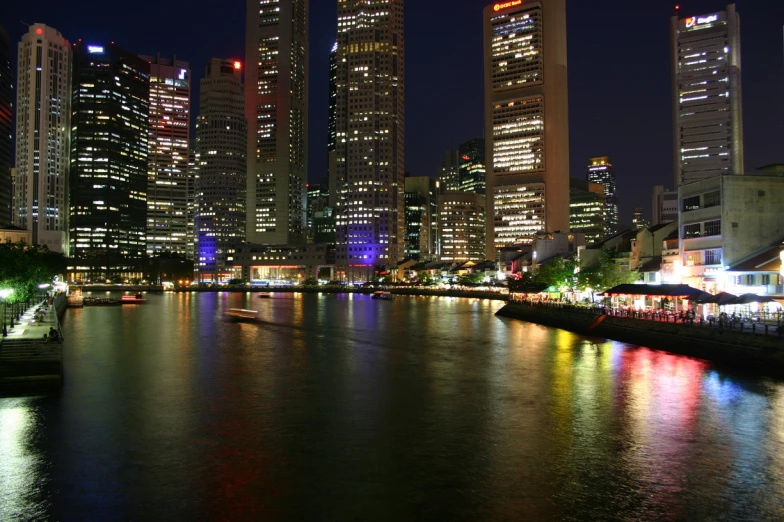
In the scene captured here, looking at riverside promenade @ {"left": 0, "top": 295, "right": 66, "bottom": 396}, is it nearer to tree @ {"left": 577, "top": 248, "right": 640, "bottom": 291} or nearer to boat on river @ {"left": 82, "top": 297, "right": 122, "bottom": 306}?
tree @ {"left": 577, "top": 248, "right": 640, "bottom": 291}

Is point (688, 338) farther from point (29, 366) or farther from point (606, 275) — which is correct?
point (29, 366)

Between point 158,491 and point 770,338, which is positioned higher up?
point 770,338

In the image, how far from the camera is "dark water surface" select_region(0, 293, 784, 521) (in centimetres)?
1803

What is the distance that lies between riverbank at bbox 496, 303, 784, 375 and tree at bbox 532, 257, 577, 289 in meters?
17.7

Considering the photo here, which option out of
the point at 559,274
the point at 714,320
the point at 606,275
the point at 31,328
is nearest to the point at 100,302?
the point at 31,328

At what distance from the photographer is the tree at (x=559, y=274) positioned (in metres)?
89.2

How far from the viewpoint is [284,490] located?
19.1 meters

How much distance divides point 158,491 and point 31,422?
1136 centimetres

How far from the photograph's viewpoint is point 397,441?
24359mm

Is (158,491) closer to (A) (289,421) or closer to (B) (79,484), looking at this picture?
(B) (79,484)

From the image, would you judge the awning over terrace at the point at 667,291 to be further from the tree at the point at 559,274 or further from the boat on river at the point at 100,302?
the boat on river at the point at 100,302

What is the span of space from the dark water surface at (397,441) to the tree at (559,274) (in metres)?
43.2

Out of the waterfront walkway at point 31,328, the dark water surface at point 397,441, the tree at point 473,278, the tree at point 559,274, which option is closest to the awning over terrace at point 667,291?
the dark water surface at point 397,441

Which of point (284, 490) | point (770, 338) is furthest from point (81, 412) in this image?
point (770, 338)
